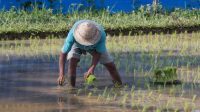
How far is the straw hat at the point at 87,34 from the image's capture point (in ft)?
19.5

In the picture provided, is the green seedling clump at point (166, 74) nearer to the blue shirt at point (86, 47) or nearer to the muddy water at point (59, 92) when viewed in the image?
the muddy water at point (59, 92)

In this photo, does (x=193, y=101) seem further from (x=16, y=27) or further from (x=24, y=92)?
(x=16, y=27)

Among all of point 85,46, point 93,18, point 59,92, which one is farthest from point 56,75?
point 93,18

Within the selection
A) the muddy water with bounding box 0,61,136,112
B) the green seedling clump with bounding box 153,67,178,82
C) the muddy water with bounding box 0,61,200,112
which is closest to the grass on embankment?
the muddy water with bounding box 0,61,136,112

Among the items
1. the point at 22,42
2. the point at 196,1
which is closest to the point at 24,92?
the point at 22,42

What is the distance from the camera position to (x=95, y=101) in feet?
18.8

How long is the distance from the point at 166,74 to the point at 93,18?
25.3 ft

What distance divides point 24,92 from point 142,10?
352 inches

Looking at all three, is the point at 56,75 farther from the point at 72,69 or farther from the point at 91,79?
the point at 91,79

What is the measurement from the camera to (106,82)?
270 inches

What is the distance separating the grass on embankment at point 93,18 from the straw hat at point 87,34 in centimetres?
665

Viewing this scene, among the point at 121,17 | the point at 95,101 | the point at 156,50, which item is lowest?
the point at 95,101

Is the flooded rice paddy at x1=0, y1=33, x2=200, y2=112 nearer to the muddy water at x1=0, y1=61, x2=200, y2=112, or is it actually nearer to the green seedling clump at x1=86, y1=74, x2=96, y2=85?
the muddy water at x1=0, y1=61, x2=200, y2=112

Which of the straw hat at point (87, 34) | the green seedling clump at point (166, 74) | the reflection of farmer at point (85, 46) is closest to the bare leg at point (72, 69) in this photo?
the reflection of farmer at point (85, 46)
